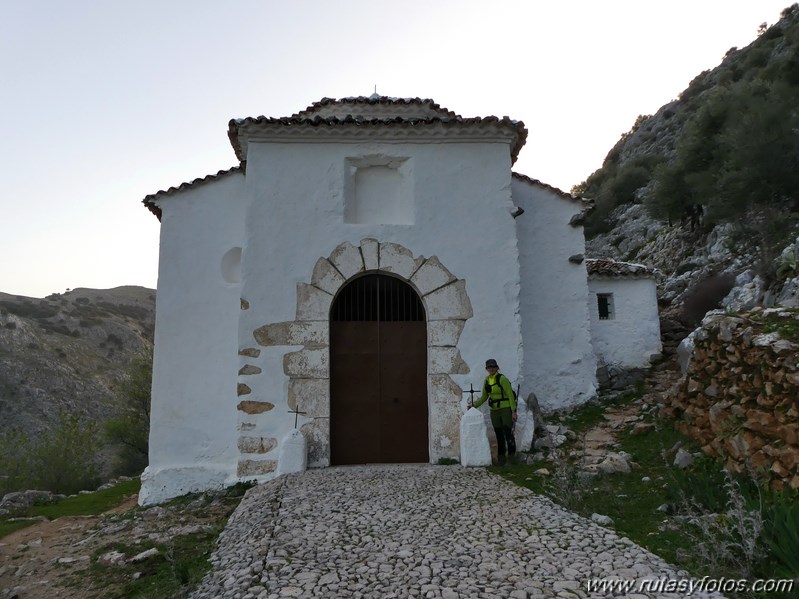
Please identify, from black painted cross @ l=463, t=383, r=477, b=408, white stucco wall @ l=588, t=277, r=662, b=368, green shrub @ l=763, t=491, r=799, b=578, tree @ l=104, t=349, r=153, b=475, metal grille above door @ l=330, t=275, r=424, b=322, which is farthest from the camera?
tree @ l=104, t=349, r=153, b=475

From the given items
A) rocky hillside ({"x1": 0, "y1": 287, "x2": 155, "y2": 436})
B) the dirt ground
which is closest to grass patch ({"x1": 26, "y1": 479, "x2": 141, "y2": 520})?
the dirt ground

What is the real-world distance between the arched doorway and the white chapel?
20mm

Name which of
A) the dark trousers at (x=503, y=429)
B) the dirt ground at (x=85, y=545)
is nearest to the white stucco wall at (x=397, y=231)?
the dark trousers at (x=503, y=429)

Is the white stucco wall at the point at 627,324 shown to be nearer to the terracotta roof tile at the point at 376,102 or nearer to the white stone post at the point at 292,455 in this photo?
the terracotta roof tile at the point at 376,102

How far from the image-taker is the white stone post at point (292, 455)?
23.7 feet

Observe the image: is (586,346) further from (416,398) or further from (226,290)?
(226,290)

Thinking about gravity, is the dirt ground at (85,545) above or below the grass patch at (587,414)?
below

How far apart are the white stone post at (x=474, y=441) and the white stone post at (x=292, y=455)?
2111 mm

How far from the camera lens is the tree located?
15023mm

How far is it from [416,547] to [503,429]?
11.4ft

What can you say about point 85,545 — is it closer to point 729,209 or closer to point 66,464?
point 66,464

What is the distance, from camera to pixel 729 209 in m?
15.8

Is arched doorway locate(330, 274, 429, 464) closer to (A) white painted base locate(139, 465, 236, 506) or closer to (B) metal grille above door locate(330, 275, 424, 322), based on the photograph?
(B) metal grille above door locate(330, 275, 424, 322)

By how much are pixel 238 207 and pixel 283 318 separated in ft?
7.14
